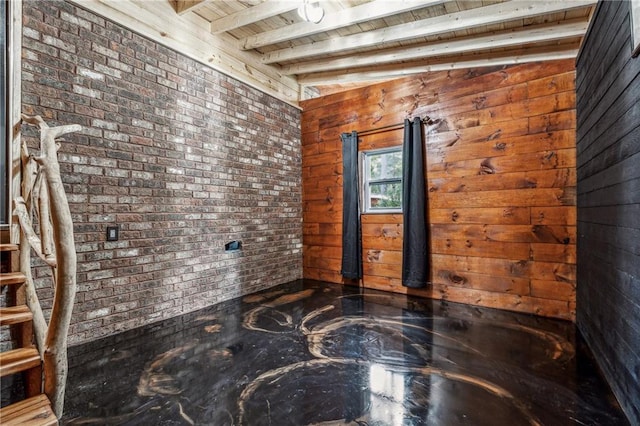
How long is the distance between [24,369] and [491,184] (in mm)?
3733

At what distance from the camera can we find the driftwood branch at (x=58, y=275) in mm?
1224

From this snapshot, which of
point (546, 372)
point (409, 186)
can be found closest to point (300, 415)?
point (546, 372)

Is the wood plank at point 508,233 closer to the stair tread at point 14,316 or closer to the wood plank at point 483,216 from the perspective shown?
the wood plank at point 483,216

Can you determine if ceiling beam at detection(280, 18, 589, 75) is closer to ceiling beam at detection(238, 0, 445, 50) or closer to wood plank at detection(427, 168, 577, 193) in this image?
ceiling beam at detection(238, 0, 445, 50)

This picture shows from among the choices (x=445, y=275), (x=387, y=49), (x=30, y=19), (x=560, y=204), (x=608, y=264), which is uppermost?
(x=387, y=49)

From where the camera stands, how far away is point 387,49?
12.0 ft

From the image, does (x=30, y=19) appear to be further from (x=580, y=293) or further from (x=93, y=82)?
(x=580, y=293)

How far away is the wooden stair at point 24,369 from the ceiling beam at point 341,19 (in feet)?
10.0

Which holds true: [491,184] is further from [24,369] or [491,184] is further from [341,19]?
[24,369]

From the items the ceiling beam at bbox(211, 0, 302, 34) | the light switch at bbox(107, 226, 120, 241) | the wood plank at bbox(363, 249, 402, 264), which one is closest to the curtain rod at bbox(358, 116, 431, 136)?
the wood plank at bbox(363, 249, 402, 264)

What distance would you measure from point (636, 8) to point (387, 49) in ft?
8.26

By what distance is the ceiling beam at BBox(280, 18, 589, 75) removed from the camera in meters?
2.84

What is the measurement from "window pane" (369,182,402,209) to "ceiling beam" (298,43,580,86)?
146cm

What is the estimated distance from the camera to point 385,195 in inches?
159
